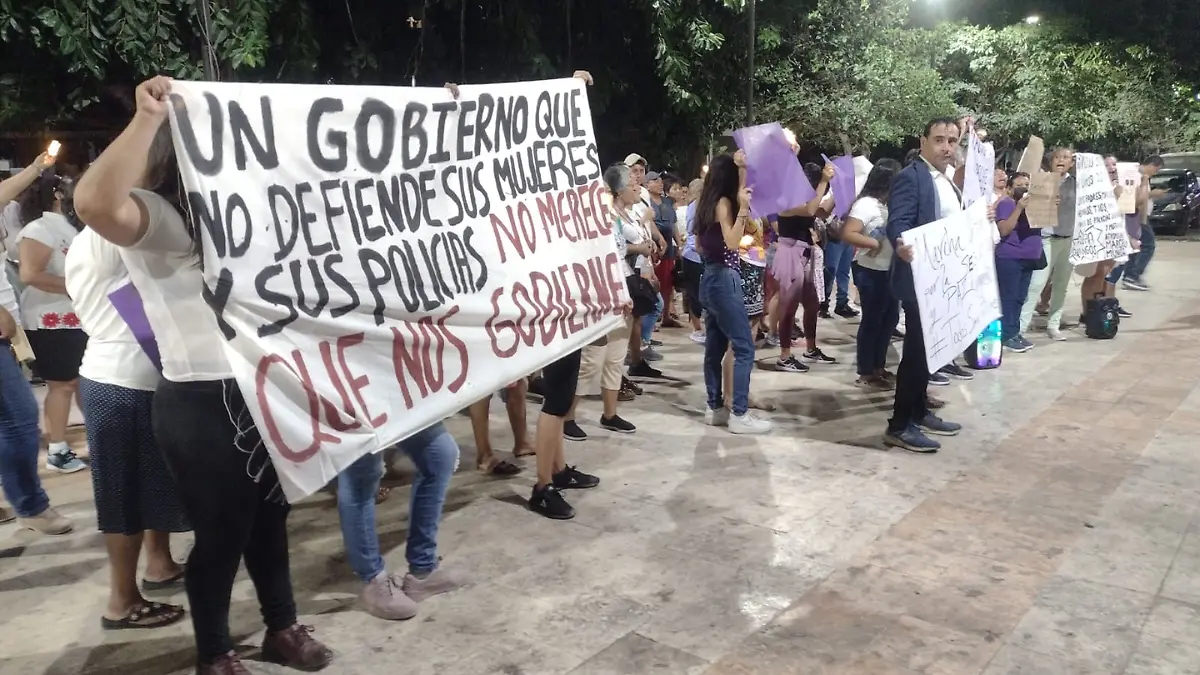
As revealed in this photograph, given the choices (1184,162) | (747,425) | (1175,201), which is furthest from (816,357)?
(1184,162)

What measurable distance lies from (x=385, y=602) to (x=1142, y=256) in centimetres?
1155

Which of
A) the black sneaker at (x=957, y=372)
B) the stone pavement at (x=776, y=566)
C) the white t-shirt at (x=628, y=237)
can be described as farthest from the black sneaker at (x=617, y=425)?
the black sneaker at (x=957, y=372)

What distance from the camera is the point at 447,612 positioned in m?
3.60

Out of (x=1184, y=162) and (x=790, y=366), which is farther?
(x=1184, y=162)

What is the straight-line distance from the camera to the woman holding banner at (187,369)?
2432 millimetres

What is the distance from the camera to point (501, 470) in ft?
17.3

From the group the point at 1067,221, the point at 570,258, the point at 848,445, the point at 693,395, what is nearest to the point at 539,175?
the point at 570,258

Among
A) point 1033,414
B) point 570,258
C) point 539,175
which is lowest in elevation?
point 1033,414

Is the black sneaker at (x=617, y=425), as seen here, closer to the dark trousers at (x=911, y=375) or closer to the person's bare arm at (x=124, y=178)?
the dark trousers at (x=911, y=375)

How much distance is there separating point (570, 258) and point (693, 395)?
312cm

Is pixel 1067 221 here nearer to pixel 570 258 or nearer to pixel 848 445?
pixel 848 445

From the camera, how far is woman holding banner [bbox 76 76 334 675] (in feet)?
7.98

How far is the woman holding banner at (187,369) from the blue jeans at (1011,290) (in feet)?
22.0

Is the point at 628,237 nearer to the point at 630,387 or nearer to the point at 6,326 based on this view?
the point at 630,387
